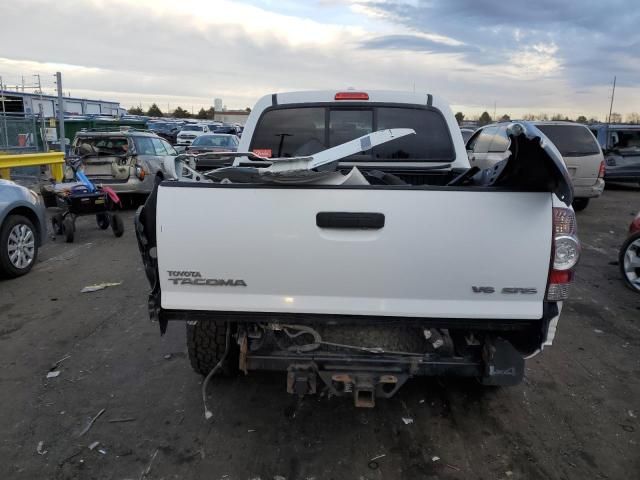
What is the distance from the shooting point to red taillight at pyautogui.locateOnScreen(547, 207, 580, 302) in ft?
9.16

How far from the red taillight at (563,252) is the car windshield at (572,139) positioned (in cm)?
976

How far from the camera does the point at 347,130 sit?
4.79 m

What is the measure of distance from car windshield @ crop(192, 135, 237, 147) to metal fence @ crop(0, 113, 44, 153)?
5.47 m

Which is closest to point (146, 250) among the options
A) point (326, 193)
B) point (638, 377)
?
point (326, 193)

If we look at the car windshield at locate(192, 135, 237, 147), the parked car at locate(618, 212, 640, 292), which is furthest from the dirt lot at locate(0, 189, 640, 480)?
the car windshield at locate(192, 135, 237, 147)

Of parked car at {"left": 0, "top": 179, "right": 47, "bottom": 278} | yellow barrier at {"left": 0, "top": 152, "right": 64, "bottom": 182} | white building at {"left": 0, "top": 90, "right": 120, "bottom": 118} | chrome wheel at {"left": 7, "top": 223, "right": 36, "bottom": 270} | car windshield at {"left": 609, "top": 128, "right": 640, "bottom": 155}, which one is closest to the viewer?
parked car at {"left": 0, "top": 179, "right": 47, "bottom": 278}

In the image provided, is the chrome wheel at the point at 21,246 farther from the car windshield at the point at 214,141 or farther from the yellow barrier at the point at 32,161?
the car windshield at the point at 214,141

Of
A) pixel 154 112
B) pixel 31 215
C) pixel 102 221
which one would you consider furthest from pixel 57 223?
pixel 154 112

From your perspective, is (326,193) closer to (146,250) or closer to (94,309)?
(146,250)

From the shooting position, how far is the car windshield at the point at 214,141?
18969 millimetres

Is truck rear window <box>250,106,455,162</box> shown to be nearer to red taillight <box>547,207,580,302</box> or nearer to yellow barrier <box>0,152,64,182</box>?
red taillight <box>547,207,580,302</box>

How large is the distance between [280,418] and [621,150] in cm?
1563

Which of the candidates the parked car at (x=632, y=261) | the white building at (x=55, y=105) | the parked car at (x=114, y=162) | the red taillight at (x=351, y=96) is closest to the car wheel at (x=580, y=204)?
the parked car at (x=632, y=261)

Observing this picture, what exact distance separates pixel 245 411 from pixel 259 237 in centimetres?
154
